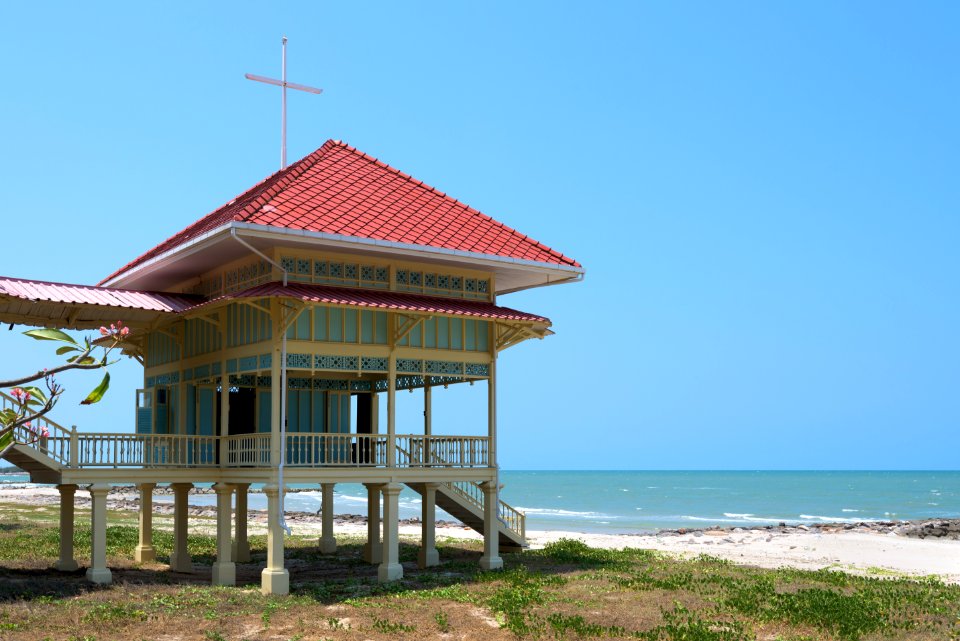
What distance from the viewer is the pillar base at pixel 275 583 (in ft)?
67.6

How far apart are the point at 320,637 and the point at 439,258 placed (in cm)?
929

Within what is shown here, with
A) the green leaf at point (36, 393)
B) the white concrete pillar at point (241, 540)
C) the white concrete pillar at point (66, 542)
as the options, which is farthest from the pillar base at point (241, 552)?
the green leaf at point (36, 393)

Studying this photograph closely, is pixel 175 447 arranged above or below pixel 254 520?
above

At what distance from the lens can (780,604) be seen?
1875 centimetres

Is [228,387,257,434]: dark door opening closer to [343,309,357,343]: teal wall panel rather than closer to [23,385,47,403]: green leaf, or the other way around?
[343,309,357,343]: teal wall panel

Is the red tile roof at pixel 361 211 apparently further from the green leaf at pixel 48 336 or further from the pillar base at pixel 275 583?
the green leaf at pixel 48 336

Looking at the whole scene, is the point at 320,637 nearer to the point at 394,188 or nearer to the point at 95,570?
the point at 95,570

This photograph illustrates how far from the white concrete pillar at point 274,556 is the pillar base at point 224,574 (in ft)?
6.20

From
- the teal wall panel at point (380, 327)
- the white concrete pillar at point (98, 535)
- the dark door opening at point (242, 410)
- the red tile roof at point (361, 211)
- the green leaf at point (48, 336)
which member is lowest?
the white concrete pillar at point (98, 535)

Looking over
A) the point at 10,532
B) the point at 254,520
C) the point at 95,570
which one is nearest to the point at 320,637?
the point at 95,570

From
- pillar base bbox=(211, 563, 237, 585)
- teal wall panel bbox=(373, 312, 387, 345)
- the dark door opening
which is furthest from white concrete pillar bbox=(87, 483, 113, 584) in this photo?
teal wall panel bbox=(373, 312, 387, 345)

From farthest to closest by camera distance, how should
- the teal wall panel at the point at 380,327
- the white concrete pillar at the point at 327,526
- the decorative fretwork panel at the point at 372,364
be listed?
the white concrete pillar at the point at 327,526
the teal wall panel at the point at 380,327
the decorative fretwork panel at the point at 372,364

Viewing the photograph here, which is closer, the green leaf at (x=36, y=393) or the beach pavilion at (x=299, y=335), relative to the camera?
the green leaf at (x=36, y=393)

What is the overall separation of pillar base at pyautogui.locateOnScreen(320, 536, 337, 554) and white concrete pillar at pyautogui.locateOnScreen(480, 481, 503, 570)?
23.6 ft
